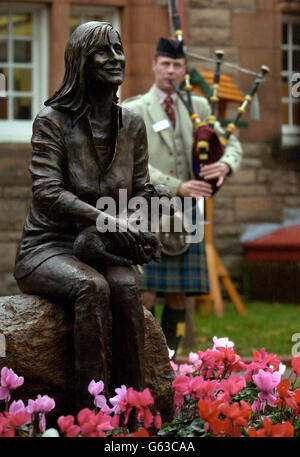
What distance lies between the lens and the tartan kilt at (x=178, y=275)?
21.4 ft

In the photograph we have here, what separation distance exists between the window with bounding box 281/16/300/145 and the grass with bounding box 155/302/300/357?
2.39m

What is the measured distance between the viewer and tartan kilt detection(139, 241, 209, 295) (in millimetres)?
6508

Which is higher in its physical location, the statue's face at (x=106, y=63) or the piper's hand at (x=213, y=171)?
the statue's face at (x=106, y=63)

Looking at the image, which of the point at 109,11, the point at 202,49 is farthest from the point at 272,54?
the point at 109,11

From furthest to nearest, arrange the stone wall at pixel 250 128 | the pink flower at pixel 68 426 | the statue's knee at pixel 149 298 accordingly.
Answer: the stone wall at pixel 250 128 → the statue's knee at pixel 149 298 → the pink flower at pixel 68 426

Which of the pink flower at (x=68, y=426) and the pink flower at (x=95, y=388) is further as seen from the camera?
the pink flower at (x=95, y=388)

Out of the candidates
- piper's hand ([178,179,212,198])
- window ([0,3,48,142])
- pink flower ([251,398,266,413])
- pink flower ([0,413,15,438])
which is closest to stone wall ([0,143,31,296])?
window ([0,3,48,142])

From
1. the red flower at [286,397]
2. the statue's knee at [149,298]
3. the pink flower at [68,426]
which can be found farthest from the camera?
the statue's knee at [149,298]

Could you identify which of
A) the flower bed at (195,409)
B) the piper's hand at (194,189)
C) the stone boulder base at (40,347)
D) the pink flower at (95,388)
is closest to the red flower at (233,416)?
the flower bed at (195,409)

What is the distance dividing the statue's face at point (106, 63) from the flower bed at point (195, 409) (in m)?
1.26

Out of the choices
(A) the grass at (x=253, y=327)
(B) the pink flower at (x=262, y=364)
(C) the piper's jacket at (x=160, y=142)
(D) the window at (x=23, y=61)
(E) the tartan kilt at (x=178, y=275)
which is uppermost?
(D) the window at (x=23, y=61)

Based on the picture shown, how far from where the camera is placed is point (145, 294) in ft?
21.4

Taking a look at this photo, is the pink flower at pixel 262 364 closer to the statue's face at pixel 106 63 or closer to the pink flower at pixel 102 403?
the pink flower at pixel 102 403
